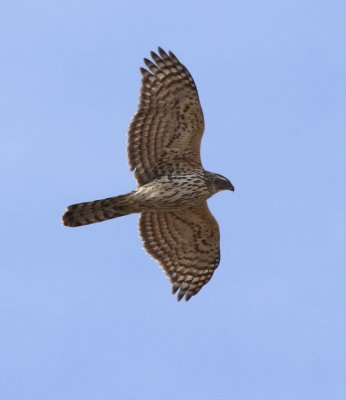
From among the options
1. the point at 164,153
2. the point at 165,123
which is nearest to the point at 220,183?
the point at 164,153

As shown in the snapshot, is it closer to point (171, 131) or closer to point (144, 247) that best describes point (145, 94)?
point (171, 131)

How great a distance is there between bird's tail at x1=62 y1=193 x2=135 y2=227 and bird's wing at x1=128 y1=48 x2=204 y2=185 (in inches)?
21.9

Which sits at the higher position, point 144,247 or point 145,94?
point 145,94

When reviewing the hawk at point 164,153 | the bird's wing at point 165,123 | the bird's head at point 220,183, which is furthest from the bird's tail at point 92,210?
the bird's head at point 220,183

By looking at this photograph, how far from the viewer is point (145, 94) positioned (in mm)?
24219

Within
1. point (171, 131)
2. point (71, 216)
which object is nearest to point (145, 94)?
point (171, 131)

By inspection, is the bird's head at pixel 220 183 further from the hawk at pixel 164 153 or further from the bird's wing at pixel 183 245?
the bird's wing at pixel 183 245

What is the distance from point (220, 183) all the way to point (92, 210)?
2.26 meters

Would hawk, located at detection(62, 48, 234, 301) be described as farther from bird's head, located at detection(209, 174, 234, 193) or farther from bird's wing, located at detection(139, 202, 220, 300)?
bird's wing, located at detection(139, 202, 220, 300)

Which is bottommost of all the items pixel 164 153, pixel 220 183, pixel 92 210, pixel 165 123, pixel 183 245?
pixel 183 245

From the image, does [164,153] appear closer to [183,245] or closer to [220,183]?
[220,183]

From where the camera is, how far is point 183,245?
84.1ft

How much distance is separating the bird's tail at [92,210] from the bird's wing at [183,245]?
50.8 inches

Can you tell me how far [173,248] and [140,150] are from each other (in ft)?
7.19
